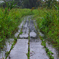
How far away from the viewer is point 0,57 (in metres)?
3.13

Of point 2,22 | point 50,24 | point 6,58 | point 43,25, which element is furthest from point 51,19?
point 6,58

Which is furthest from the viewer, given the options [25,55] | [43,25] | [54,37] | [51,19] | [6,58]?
[43,25]

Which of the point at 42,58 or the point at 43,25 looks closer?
the point at 42,58

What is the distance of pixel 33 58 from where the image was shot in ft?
10.2

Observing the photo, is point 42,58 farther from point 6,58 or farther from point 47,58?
point 6,58

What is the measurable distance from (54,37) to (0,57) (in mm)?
2714

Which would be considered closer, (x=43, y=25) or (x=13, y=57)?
(x=13, y=57)

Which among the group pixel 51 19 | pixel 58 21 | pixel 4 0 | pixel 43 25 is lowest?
pixel 43 25

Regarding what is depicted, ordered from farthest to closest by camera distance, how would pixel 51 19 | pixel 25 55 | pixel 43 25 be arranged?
pixel 43 25
pixel 51 19
pixel 25 55

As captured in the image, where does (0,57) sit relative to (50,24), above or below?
above

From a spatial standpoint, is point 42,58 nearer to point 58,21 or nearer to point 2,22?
point 58,21

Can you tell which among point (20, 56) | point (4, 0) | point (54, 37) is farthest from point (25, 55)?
point (4, 0)

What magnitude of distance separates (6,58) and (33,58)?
0.70 metres

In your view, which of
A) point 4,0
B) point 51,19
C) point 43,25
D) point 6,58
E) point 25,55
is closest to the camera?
point 6,58
